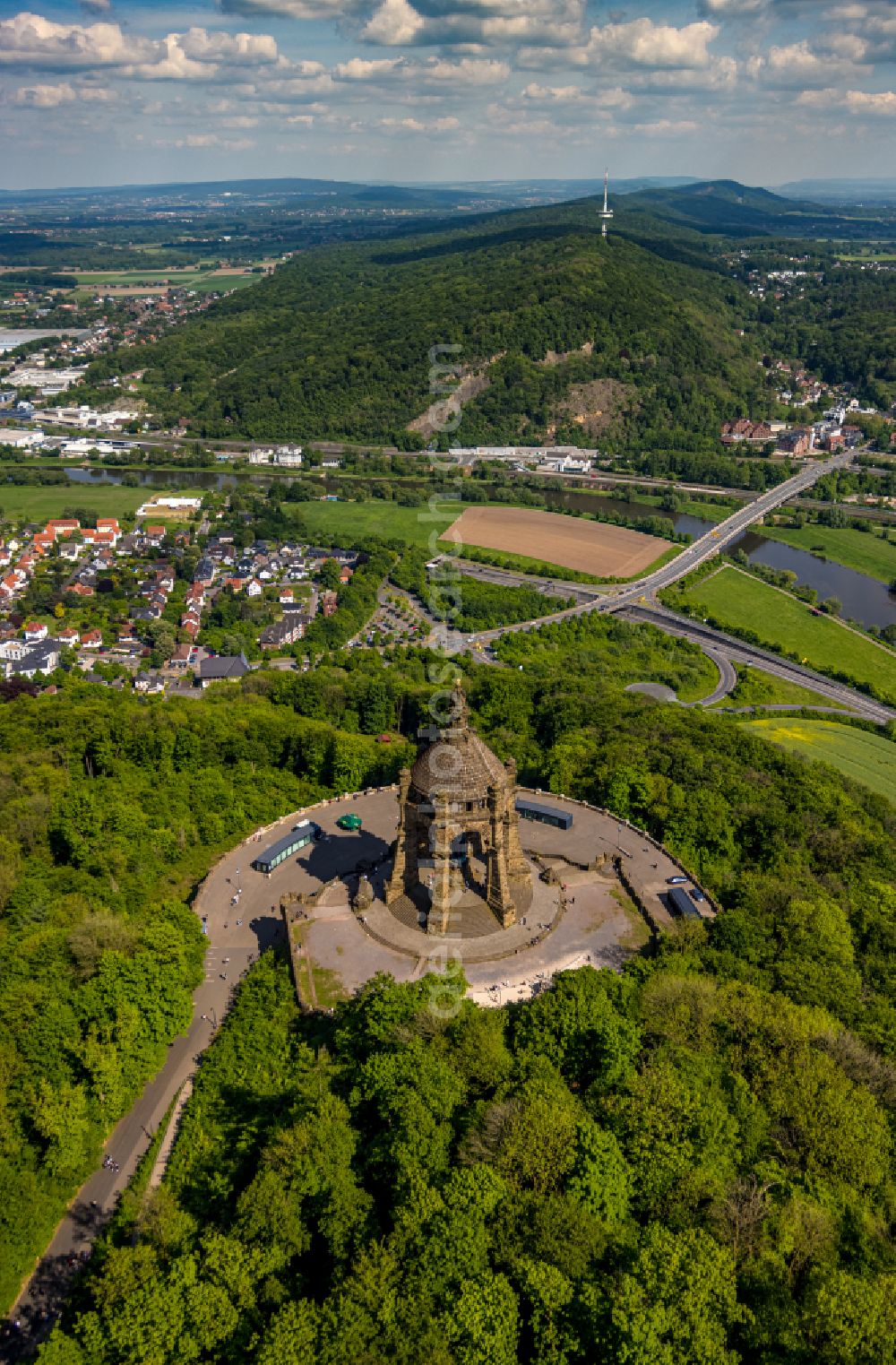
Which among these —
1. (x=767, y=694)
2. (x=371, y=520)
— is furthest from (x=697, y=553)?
(x=371, y=520)

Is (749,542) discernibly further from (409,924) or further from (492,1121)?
(492,1121)

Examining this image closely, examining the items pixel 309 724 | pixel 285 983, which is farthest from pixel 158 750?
pixel 285 983

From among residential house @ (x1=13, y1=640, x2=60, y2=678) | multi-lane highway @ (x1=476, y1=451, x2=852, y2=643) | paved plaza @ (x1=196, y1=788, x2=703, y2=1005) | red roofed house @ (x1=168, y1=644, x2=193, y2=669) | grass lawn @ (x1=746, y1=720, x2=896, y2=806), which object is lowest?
grass lawn @ (x1=746, y1=720, x2=896, y2=806)

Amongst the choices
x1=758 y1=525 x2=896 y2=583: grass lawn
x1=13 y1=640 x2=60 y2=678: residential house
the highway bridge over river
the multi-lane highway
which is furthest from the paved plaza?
x1=758 y1=525 x2=896 y2=583: grass lawn

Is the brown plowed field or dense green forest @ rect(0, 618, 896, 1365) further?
the brown plowed field

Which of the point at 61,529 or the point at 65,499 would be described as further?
the point at 65,499

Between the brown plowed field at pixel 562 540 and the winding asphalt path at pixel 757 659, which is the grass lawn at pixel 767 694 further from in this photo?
the brown plowed field at pixel 562 540

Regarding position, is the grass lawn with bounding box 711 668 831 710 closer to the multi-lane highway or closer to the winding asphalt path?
the winding asphalt path
